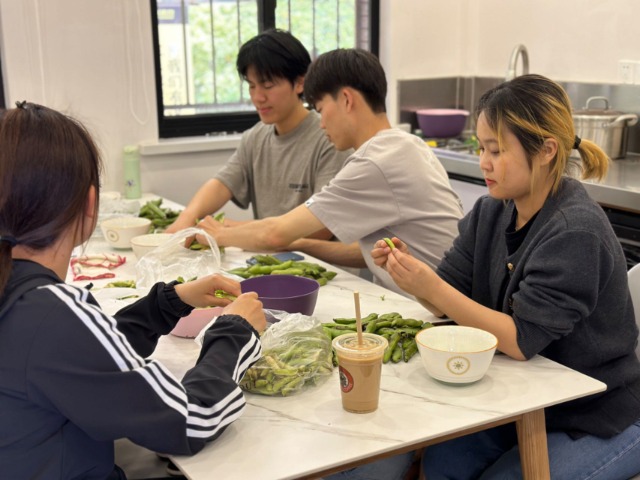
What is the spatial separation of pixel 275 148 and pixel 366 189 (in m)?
0.97

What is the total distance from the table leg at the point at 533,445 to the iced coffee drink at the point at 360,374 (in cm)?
29

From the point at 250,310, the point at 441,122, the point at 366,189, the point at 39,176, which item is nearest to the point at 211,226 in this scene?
the point at 366,189

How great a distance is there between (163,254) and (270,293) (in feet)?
1.74

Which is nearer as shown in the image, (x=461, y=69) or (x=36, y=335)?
(x=36, y=335)

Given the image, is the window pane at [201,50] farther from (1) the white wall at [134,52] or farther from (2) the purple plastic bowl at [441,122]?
(2) the purple plastic bowl at [441,122]

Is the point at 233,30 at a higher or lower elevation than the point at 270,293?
higher

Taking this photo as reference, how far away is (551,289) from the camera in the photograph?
1.55m

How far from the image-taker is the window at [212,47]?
394 centimetres

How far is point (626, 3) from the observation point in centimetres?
354

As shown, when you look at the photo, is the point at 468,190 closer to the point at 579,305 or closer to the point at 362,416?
the point at 579,305

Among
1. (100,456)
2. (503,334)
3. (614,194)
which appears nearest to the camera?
(100,456)

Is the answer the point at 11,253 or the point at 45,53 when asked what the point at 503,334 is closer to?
the point at 11,253

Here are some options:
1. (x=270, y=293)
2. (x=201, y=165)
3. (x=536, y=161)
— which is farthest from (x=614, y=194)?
(x=201, y=165)

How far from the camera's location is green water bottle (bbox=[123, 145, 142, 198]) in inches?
142
